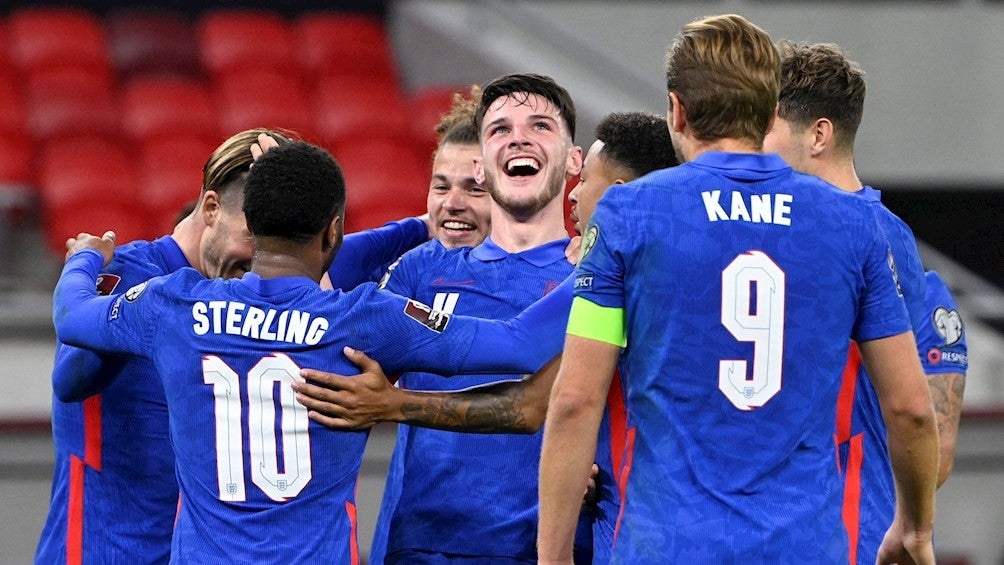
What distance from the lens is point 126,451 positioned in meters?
3.83

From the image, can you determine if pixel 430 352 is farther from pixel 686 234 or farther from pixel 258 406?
pixel 686 234

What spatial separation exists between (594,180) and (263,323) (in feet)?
3.63

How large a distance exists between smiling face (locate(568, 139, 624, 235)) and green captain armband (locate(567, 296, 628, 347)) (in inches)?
34.7

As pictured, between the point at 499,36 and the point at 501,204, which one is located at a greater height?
the point at 499,36

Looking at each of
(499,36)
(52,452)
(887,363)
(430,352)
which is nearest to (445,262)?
(430,352)

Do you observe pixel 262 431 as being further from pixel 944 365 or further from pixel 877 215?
pixel 944 365

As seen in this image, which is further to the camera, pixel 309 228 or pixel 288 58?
pixel 288 58

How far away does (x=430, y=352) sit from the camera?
3.27m

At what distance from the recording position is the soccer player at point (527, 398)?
10.5 ft

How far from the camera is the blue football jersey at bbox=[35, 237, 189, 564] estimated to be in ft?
12.5

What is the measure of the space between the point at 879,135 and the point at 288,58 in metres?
4.76

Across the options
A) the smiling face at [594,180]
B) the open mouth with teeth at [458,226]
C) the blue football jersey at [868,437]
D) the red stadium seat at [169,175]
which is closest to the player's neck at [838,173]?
the blue football jersey at [868,437]

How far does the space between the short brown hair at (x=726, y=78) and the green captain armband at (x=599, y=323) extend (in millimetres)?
436

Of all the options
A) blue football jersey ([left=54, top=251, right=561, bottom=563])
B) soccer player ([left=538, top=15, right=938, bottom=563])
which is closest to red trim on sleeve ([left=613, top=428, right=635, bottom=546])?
soccer player ([left=538, top=15, right=938, bottom=563])
